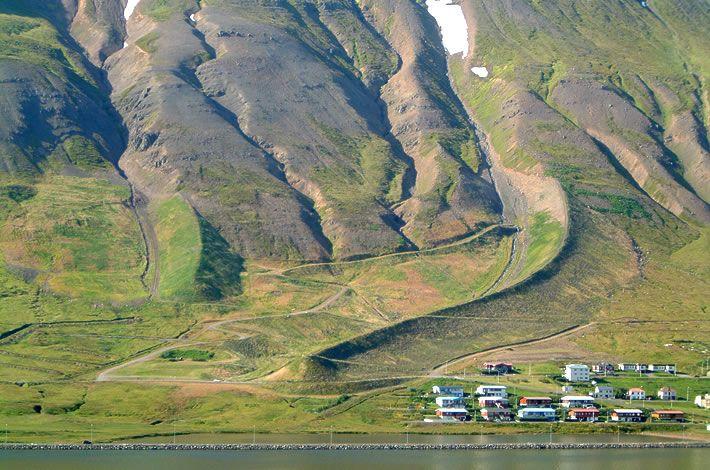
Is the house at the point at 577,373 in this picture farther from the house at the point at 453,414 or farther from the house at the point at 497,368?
the house at the point at 453,414

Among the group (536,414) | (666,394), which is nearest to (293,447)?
(536,414)

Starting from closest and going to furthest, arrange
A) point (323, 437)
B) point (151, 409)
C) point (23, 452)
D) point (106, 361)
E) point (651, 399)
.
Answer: point (23, 452)
point (323, 437)
point (151, 409)
point (651, 399)
point (106, 361)

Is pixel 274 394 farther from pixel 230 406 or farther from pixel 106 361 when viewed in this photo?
pixel 106 361

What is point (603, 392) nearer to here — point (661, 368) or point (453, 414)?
point (661, 368)

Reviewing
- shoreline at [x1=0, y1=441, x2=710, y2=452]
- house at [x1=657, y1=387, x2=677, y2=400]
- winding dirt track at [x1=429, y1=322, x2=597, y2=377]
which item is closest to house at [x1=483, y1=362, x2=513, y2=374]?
winding dirt track at [x1=429, y1=322, x2=597, y2=377]

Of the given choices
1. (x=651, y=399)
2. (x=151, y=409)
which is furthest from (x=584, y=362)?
(x=151, y=409)

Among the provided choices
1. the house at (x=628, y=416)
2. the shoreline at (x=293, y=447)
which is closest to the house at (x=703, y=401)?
the house at (x=628, y=416)
